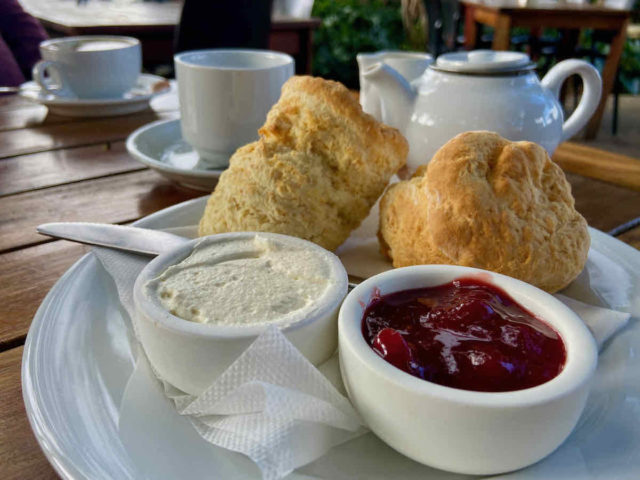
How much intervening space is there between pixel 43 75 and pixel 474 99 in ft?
5.83

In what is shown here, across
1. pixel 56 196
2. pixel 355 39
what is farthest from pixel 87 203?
pixel 355 39

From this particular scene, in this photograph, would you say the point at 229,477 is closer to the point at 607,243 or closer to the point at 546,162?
the point at 546,162

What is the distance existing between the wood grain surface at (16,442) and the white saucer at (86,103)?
1.65 metres

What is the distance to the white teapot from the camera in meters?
1.40

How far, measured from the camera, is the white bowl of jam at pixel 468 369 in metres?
0.64

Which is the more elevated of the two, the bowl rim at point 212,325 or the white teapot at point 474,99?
the white teapot at point 474,99

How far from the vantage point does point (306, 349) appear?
0.82 meters

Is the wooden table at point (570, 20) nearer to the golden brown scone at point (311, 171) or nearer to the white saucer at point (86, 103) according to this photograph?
the white saucer at point (86, 103)

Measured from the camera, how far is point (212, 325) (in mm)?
782

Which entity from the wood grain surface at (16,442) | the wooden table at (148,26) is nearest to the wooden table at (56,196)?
the wood grain surface at (16,442)

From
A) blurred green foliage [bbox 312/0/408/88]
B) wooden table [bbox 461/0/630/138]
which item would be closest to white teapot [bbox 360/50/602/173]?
wooden table [bbox 461/0/630/138]

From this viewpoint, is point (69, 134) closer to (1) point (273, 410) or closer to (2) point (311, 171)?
(2) point (311, 171)

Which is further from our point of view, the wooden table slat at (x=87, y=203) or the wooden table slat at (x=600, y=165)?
the wooden table slat at (x=600, y=165)

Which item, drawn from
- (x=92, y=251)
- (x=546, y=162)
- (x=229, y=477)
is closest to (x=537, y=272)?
(x=546, y=162)
